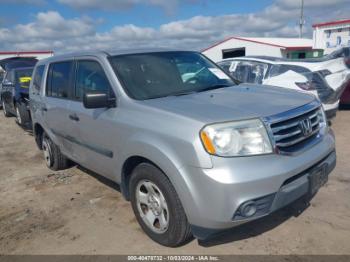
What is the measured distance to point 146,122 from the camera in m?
3.02

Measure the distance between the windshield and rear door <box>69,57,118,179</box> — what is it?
0.74 feet

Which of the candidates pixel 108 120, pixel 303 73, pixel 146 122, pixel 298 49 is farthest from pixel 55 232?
pixel 298 49

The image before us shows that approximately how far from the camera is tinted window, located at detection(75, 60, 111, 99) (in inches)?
146

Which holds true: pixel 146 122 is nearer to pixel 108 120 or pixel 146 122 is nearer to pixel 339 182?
pixel 108 120

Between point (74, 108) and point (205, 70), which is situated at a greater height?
point (205, 70)

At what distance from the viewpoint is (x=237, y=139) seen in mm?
2602

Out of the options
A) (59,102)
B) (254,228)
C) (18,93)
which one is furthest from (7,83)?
(254,228)

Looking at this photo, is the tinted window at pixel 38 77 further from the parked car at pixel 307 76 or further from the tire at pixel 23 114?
the parked car at pixel 307 76

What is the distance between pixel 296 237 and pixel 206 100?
1.56 metres

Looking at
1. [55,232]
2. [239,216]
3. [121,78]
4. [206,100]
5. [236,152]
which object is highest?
[121,78]

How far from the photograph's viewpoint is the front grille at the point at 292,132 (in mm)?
2711

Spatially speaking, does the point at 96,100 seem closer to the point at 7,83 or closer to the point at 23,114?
the point at 23,114

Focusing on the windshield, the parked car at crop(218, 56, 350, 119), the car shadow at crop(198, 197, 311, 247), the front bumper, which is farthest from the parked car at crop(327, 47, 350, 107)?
the front bumper

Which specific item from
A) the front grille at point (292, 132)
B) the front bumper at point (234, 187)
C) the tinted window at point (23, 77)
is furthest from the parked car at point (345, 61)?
the tinted window at point (23, 77)
